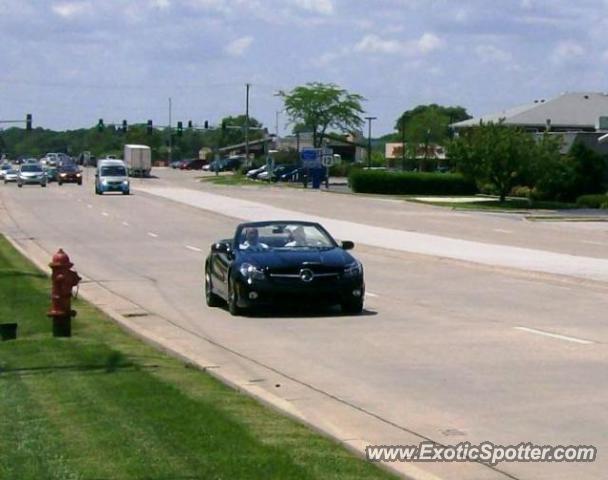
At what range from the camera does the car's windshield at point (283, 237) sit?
65.4 feet

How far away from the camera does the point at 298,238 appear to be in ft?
66.6

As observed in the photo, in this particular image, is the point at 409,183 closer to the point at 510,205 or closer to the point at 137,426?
the point at 510,205

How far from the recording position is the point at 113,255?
3294 centimetres

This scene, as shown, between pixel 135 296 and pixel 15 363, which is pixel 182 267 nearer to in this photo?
pixel 135 296

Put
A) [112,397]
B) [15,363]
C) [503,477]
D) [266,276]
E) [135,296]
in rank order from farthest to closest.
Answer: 1. [135,296]
2. [266,276]
3. [15,363]
4. [112,397]
5. [503,477]

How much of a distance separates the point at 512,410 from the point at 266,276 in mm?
8124

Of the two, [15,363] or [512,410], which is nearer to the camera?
[512,410]

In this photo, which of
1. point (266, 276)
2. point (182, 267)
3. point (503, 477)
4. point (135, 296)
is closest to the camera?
point (503, 477)

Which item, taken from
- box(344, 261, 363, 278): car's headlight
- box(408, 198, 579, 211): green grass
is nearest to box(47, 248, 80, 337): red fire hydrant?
box(344, 261, 363, 278): car's headlight

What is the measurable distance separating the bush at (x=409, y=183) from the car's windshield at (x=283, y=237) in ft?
224

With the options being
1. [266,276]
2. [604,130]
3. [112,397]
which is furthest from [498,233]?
[604,130]

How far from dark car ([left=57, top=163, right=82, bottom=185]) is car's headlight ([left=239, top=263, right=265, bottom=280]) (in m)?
80.6

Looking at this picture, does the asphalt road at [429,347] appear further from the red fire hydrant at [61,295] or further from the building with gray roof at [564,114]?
the building with gray roof at [564,114]

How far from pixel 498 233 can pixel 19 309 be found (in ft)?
88.8
